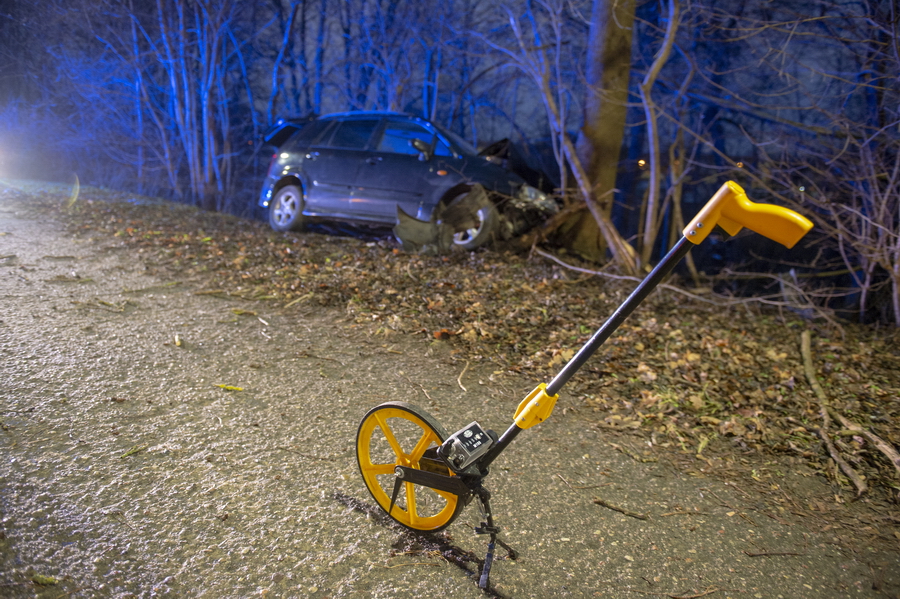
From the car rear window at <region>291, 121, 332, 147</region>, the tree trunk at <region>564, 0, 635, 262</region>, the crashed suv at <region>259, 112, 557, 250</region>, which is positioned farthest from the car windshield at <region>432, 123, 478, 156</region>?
the car rear window at <region>291, 121, 332, 147</region>

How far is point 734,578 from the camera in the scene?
2252 millimetres

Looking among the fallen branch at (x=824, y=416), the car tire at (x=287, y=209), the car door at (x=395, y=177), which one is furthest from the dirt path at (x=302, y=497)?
the car tire at (x=287, y=209)

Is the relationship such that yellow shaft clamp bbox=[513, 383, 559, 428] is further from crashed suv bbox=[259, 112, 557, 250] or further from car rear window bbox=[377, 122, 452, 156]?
car rear window bbox=[377, 122, 452, 156]

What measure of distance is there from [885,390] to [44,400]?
5825 millimetres

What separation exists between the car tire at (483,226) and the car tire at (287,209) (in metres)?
3.13

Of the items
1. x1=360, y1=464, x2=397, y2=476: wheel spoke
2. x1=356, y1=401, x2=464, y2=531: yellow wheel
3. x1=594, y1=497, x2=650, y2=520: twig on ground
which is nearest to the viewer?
x1=356, y1=401, x2=464, y2=531: yellow wheel

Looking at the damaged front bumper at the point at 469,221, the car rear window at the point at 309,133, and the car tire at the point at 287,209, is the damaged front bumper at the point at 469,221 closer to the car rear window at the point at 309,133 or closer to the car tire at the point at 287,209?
the car tire at the point at 287,209

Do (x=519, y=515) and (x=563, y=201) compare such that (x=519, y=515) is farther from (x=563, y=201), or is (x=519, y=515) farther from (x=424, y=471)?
(x=563, y=201)

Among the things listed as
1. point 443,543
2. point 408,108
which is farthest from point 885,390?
point 408,108

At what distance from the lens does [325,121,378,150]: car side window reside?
28.9ft

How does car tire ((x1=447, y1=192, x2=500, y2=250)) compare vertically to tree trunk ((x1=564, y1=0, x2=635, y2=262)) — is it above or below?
below

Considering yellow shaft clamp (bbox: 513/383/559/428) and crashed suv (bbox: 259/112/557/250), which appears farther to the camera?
crashed suv (bbox: 259/112/557/250)

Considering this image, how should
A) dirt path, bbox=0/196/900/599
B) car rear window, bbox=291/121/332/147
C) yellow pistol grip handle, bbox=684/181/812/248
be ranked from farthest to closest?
car rear window, bbox=291/121/332/147 → dirt path, bbox=0/196/900/599 → yellow pistol grip handle, bbox=684/181/812/248

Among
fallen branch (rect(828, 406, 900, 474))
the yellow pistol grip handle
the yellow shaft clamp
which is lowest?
fallen branch (rect(828, 406, 900, 474))
